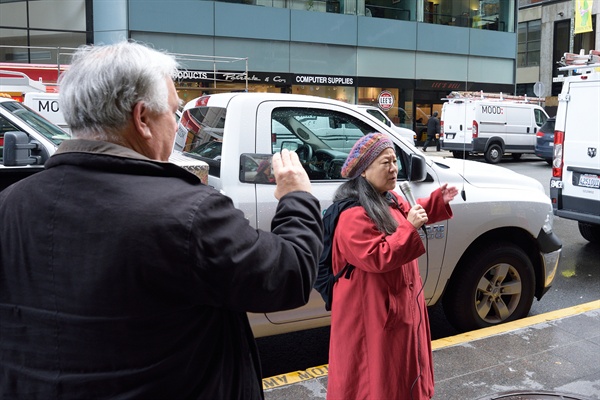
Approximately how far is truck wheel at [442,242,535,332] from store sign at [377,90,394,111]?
21494 millimetres

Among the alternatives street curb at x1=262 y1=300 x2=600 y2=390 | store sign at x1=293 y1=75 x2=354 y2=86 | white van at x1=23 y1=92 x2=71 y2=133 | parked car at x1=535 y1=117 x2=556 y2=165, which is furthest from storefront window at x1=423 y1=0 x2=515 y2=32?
street curb at x1=262 y1=300 x2=600 y2=390

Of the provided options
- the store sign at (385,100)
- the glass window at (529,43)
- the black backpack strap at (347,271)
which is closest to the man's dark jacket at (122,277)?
the black backpack strap at (347,271)

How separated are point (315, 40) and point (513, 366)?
21.7 meters

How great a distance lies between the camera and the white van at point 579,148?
26.3ft

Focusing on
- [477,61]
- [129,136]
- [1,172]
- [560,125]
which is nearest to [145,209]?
[129,136]

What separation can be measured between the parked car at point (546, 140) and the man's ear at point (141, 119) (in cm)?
2081

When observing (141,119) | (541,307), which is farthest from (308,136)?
(541,307)

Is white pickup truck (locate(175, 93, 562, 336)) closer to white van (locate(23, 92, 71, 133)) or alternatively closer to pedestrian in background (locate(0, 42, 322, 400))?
pedestrian in background (locate(0, 42, 322, 400))

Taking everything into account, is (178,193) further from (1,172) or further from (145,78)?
(1,172)

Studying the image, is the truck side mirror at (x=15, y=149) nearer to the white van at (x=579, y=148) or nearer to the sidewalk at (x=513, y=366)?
the sidewalk at (x=513, y=366)

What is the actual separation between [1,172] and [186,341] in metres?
4.44

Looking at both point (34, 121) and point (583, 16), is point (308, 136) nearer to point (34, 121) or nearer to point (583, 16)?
point (34, 121)

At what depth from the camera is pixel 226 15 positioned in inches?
890

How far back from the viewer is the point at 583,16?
26.1 m
